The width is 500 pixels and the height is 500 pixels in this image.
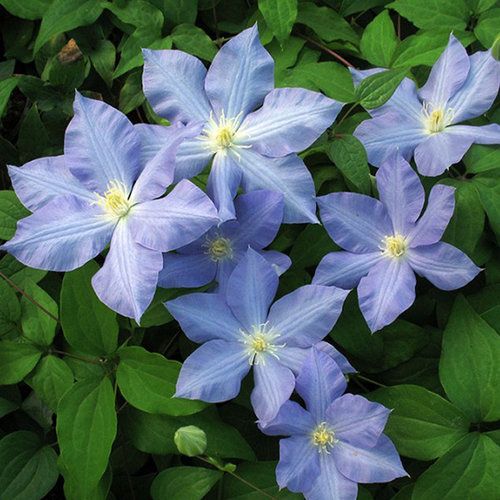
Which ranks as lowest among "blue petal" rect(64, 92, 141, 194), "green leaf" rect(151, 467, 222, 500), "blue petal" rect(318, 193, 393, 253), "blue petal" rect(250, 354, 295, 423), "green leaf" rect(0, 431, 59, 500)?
"green leaf" rect(0, 431, 59, 500)

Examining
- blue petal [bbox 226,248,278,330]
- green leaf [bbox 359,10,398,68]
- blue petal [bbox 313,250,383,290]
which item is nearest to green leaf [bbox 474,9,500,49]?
green leaf [bbox 359,10,398,68]

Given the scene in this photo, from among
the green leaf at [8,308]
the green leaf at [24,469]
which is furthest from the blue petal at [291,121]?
the green leaf at [24,469]

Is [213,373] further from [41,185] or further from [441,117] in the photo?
[441,117]

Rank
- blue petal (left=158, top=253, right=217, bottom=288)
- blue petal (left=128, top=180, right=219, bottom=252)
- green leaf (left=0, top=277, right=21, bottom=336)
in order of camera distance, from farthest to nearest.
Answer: green leaf (left=0, top=277, right=21, bottom=336) < blue petal (left=158, top=253, right=217, bottom=288) < blue petal (left=128, top=180, right=219, bottom=252)

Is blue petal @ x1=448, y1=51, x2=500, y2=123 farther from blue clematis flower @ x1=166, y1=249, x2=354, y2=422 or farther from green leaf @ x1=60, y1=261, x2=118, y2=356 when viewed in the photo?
green leaf @ x1=60, y1=261, x2=118, y2=356

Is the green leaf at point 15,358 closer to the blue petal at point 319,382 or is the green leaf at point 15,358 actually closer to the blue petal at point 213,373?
the blue petal at point 213,373

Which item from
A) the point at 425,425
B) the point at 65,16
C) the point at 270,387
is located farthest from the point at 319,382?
the point at 65,16
